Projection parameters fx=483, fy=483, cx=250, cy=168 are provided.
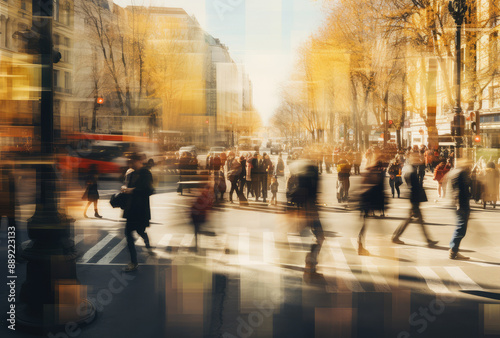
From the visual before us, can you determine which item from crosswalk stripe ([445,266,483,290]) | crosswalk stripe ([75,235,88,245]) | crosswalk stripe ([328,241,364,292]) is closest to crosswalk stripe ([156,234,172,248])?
crosswalk stripe ([75,235,88,245])

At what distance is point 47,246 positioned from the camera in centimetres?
598

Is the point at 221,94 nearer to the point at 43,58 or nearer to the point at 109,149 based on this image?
the point at 109,149

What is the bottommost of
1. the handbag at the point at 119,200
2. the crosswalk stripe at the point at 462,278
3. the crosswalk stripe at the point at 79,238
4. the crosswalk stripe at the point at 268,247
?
the crosswalk stripe at the point at 462,278

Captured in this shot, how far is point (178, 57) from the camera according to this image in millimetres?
46438

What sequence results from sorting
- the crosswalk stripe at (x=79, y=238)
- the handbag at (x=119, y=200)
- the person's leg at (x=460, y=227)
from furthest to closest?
1. the crosswalk stripe at (x=79, y=238)
2. the person's leg at (x=460, y=227)
3. the handbag at (x=119, y=200)

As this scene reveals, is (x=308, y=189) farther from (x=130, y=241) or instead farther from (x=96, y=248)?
(x=96, y=248)

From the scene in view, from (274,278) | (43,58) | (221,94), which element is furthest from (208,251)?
(221,94)

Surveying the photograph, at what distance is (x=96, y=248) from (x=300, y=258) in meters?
4.21

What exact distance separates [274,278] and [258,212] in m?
7.72

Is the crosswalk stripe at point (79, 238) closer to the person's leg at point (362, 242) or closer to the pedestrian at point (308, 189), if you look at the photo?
the pedestrian at point (308, 189)

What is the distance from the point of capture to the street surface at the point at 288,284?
5762 mm

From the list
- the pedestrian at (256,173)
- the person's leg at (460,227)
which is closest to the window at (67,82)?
the pedestrian at (256,173)

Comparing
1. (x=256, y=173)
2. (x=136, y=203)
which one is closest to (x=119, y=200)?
(x=136, y=203)

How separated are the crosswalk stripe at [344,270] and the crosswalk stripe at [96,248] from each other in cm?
463
